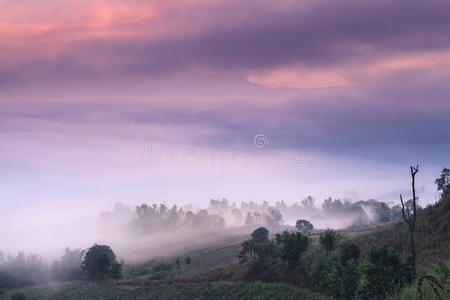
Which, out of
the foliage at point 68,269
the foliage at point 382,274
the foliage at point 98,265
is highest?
the foliage at point 382,274

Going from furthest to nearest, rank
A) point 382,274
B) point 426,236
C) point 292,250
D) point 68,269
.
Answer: point 68,269 → point 292,250 → point 426,236 → point 382,274

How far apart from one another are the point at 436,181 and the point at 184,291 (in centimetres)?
6846

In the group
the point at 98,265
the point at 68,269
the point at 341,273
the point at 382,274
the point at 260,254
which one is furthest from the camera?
the point at 68,269

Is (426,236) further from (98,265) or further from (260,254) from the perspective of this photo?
(98,265)

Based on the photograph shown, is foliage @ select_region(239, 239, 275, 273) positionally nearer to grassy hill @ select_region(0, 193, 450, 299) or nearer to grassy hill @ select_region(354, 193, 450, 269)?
grassy hill @ select_region(0, 193, 450, 299)

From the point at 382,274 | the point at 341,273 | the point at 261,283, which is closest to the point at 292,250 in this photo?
the point at 261,283

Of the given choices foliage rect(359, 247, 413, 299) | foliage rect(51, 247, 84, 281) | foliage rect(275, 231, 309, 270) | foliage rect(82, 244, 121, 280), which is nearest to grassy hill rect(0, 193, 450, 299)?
foliage rect(275, 231, 309, 270)

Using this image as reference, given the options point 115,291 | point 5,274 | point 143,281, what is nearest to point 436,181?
point 143,281

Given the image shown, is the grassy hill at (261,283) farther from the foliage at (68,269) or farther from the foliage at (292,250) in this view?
the foliage at (68,269)

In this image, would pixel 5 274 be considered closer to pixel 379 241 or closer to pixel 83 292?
pixel 83 292

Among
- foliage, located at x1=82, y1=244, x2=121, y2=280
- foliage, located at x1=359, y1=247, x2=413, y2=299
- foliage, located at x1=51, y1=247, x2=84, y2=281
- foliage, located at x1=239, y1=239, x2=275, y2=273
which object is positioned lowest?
foliage, located at x1=51, y1=247, x2=84, y2=281

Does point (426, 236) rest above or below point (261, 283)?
above

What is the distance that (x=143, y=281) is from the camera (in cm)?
9550

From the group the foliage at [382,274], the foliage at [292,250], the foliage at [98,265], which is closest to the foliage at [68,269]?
the foliage at [98,265]
